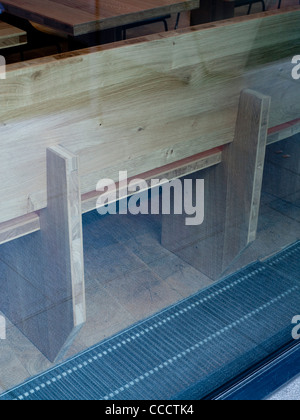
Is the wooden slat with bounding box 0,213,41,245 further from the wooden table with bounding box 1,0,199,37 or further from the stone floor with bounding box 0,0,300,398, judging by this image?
the wooden table with bounding box 1,0,199,37

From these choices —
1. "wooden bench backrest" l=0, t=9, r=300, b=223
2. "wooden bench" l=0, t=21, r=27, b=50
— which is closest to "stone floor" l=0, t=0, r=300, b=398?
"wooden bench backrest" l=0, t=9, r=300, b=223

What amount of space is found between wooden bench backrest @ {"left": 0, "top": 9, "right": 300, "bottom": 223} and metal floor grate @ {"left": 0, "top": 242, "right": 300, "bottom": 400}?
334 mm

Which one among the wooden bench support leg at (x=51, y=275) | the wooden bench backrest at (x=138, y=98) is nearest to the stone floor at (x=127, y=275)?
the wooden bench support leg at (x=51, y=275)

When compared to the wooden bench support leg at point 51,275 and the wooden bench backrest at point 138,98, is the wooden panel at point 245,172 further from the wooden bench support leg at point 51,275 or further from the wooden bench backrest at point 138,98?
the wooden bench support leg at point 51,275

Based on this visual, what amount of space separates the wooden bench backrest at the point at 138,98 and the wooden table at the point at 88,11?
336mm

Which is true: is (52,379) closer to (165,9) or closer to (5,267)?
(5,267)

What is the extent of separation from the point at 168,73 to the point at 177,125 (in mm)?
150

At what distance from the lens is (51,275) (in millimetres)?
1292

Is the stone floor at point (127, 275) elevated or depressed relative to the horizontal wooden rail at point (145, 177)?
depressed

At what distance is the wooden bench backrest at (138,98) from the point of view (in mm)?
1091

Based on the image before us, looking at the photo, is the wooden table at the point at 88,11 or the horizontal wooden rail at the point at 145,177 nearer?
the horizontal wooden rail at the point at 145,177

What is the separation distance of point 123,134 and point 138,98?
→ 3.3 inches

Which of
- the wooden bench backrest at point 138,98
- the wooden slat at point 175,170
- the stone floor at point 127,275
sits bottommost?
the stone floor at point 127,275

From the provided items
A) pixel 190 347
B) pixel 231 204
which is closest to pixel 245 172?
pixel 231 204
